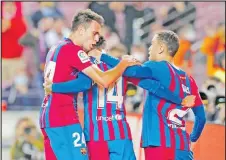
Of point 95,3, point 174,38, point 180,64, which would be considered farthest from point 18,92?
point 174,38

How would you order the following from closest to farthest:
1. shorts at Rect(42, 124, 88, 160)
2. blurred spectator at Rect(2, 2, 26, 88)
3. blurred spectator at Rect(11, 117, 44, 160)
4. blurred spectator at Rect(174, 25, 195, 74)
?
shorts at Rect(42, 124, 88, 160) → blurred spectator at Rect(11, 117, 44, 160) → blurred spectator at Rect(2, 2, 26, 88) → blurred spectator at Rect(174, 25, 195, 74)

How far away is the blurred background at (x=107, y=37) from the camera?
11.6 metres

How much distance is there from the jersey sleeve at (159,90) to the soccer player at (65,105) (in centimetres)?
25

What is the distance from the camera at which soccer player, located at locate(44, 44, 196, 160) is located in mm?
5555

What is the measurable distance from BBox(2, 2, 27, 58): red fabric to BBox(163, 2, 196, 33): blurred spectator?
265 centimetres

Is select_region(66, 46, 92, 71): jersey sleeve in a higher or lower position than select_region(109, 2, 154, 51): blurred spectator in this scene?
lower

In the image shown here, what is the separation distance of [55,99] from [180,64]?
707 centimetres

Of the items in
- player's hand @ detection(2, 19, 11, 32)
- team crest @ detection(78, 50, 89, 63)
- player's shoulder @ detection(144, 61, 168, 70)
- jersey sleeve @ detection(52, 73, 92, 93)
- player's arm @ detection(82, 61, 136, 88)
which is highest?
player's hand @ detection(2, 19, 11, 32)

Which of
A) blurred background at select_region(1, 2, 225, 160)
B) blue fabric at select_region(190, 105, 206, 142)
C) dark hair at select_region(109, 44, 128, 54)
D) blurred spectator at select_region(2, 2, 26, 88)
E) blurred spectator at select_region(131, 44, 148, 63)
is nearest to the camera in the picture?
blue fabric at select_region(190, 105, 206, 142)

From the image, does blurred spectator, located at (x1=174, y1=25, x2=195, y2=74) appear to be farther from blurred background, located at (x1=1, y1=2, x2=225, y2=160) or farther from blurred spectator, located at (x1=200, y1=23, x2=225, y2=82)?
blurred spectator, located at (x1=200, y1=23, x2=225, y2=82)

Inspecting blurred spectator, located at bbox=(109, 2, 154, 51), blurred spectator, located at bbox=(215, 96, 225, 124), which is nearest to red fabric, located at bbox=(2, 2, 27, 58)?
blurred spectator, located at bbox=(109, 2, 154, 51)

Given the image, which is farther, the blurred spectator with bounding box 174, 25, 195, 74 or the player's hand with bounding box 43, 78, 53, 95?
the blurred spectator with bounding box 174, 25, 195, 74

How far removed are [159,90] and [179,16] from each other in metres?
7.50

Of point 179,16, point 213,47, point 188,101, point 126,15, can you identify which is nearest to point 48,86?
point 188,101
